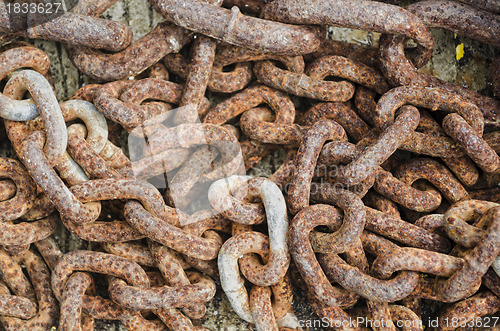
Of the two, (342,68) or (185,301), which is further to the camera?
(342,68)

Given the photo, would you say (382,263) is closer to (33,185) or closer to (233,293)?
(233,293)

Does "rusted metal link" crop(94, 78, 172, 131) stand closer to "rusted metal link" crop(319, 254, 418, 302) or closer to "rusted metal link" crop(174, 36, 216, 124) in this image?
"rusted metal link" crop(174, 36, 216, 124)

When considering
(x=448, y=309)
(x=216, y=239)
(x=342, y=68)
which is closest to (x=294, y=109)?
(x=342, y=68)

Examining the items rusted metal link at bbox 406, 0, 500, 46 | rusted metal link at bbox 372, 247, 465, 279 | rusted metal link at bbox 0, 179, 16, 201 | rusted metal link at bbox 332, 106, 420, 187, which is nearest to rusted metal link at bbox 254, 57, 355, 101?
rusted metal link at bbox 332, 106, 420, 187

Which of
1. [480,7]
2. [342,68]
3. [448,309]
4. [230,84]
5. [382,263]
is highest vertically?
[480,7]

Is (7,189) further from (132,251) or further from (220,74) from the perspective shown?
(220,74)

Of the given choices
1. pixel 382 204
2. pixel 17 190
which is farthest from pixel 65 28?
pixel 382 204

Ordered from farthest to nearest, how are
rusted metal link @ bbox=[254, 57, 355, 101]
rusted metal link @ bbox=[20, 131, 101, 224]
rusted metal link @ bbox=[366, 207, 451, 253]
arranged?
rusted metal link @ bbox=[254, 57, 355, 101]
rusted metal link @ bbox=[366, 207, 451, 253]
rusted metal link @ bbox=[20, 131, 101, 224]
